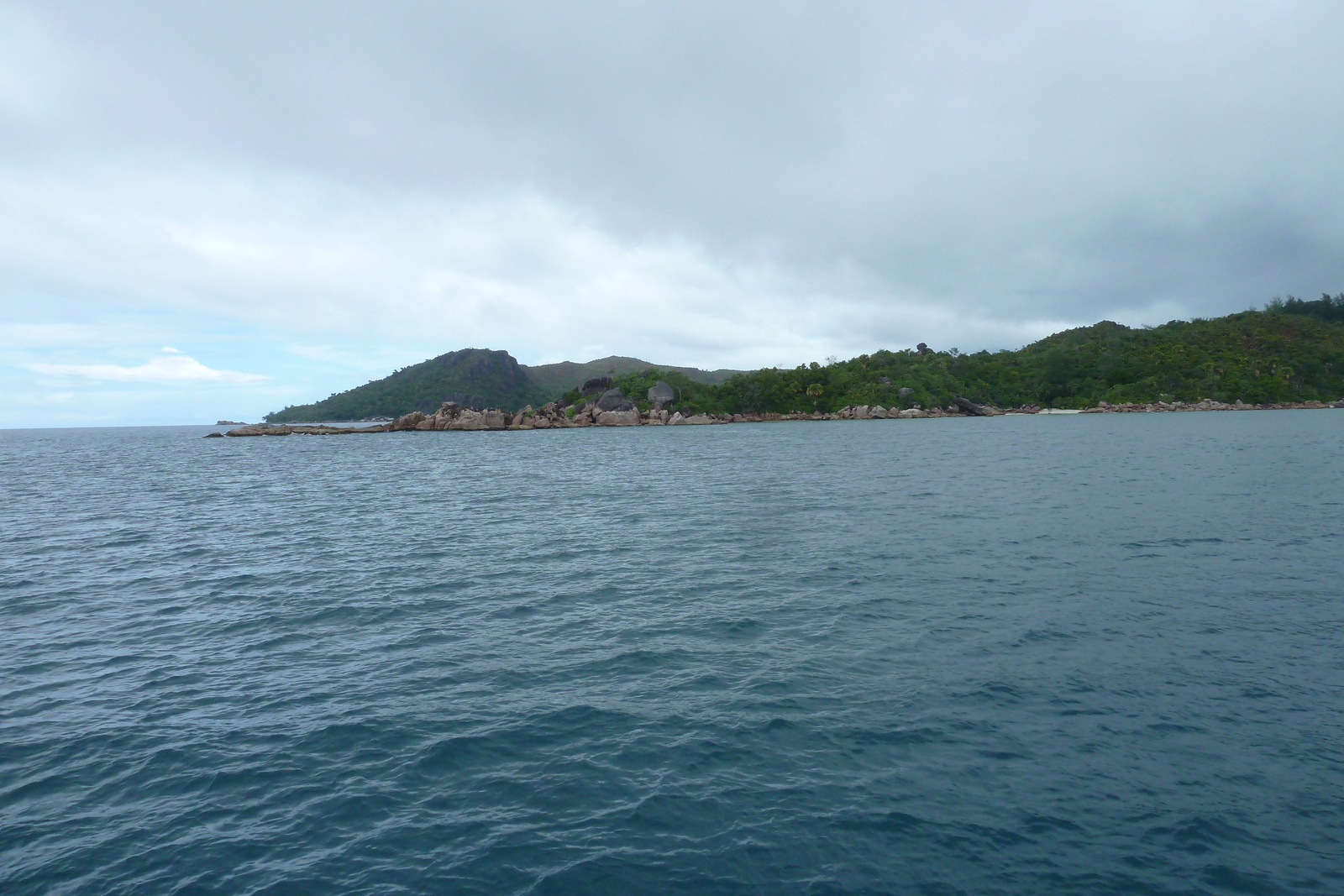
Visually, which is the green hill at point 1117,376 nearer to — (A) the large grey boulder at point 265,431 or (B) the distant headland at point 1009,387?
(B) the distant headland at point 1009,387

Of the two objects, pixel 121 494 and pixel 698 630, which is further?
Result: pixel 121 494

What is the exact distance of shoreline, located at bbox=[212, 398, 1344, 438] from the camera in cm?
15275


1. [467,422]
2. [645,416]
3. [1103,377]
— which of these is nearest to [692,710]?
[467,422]

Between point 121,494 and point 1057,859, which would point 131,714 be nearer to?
point 1057,859

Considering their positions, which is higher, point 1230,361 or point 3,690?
point 1230,361

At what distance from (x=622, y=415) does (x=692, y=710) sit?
154 meters

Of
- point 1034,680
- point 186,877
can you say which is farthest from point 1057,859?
point 186,877

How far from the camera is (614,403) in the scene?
546ft

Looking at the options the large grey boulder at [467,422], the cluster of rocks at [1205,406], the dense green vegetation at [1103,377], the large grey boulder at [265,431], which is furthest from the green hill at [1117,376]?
the large grey boulder at [265,431]

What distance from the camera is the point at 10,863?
7.93 metres

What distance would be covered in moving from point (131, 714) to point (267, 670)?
232cm

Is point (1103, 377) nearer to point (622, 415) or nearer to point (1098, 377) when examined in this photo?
point (1098, 377)

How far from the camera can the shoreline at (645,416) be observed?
6014 inches

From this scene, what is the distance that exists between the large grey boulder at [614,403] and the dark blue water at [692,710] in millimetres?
138196
